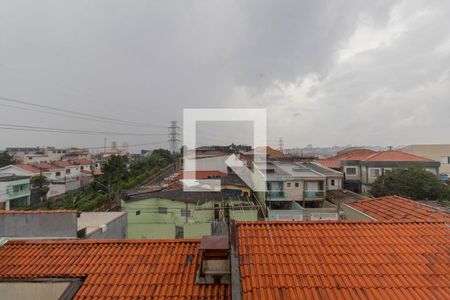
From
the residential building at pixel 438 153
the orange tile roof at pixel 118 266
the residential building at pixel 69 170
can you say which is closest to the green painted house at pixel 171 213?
the orange tile roof at pixel 118 266

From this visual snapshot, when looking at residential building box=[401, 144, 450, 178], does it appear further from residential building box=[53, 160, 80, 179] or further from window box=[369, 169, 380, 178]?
residential building box=[53, 160, 80, 179]

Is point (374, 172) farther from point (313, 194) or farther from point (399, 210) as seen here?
point (399, 210)

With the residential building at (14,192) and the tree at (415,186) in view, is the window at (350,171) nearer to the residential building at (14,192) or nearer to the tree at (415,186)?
the tree at (415,186)

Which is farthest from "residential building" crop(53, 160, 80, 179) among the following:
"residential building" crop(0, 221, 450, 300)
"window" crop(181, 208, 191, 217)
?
"residential building" crop(0, 221, 450, 300)

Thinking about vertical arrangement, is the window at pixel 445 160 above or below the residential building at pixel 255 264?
above

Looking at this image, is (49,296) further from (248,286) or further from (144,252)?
(248,286)

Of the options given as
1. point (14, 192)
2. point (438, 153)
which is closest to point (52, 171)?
point (14, 192)

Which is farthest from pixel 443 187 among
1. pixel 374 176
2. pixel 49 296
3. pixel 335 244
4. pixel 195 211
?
pixel 49 296
